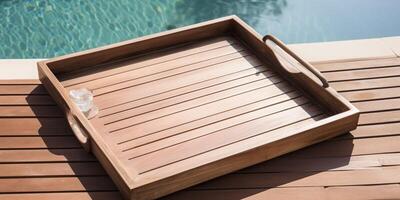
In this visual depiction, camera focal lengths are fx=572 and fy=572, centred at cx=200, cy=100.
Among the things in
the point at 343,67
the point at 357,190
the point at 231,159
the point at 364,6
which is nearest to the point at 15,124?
the point at 231,159

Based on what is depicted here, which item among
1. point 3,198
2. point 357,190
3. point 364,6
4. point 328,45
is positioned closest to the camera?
point 3,198

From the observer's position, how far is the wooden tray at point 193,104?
247cm

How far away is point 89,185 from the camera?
8.04 feet

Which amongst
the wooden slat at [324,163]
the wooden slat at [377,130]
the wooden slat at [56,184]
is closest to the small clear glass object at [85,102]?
the wooden slat at [56,184]

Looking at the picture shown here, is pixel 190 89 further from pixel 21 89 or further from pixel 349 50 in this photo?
pixel 349 50

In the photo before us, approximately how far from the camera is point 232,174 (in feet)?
8.37

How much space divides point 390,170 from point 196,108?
96 cm

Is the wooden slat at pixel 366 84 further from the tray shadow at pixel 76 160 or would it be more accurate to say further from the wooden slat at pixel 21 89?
the wooden slat at pixel 21 89

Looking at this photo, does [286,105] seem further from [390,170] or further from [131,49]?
[131,49]

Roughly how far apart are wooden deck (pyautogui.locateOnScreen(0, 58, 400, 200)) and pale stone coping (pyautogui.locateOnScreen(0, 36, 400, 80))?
27 centimetres

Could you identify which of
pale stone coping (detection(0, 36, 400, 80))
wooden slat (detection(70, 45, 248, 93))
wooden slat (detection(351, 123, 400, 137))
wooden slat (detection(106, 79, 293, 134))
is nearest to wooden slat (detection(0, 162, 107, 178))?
wooden slat (detection(106, 79, 293, 134))

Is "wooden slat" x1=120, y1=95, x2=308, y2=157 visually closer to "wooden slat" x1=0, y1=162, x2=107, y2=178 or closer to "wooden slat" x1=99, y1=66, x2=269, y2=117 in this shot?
"wooden slat" x1=0, y1=162, x2=107, y2=178

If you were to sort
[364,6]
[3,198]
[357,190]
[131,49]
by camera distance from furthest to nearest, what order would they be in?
[364,6], [131,49], [357,190], [3,198]

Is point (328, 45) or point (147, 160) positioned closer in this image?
point (147, 160)
